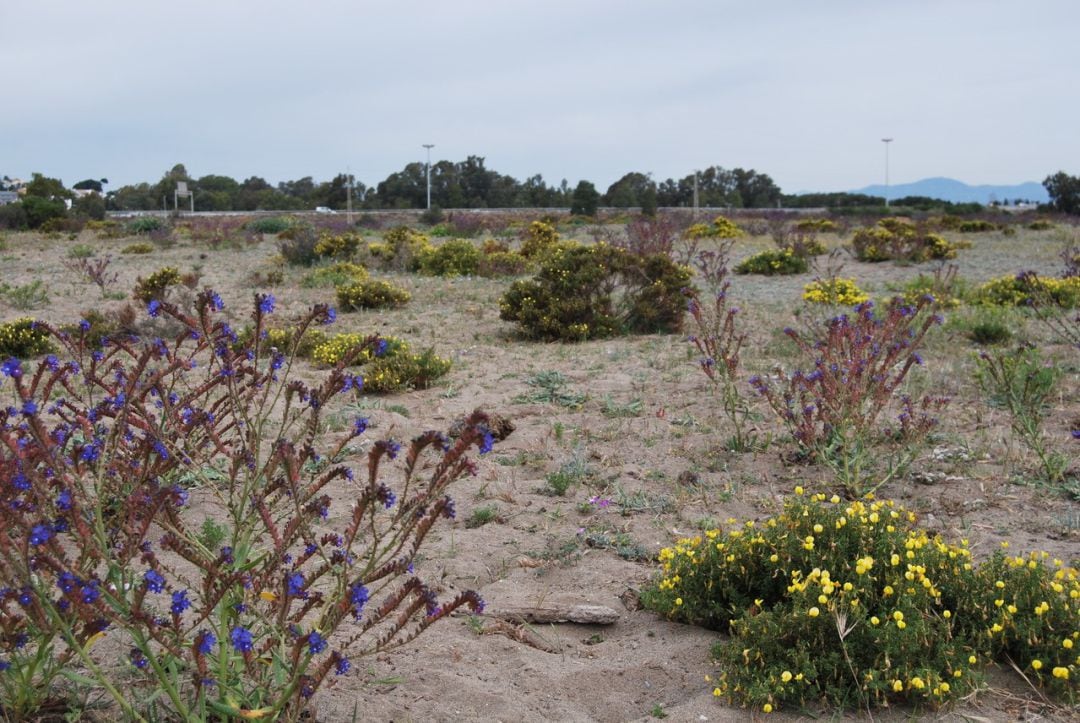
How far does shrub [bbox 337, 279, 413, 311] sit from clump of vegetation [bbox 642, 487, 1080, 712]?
8.12 m

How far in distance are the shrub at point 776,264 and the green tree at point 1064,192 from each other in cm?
3311

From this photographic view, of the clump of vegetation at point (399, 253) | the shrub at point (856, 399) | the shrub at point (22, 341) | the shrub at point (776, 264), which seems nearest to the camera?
the shrub at point (856, 399)

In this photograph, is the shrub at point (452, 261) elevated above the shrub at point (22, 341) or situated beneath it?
elevated above

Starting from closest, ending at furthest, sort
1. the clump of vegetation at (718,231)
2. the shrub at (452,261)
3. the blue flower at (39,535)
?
the blue flower at (39,535) → the shrub at (452,261) → the clump of vegetation at (718,231)

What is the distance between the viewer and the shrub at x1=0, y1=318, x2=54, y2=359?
25.3 ft

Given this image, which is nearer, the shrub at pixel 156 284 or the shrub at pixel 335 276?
the shrub at pixel 156 284

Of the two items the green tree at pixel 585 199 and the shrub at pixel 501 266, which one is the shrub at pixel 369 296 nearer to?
the shrub at pixel 501 266

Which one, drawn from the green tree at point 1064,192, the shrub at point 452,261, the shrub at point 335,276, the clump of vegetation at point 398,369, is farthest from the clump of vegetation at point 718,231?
the green tree at point 1064,192

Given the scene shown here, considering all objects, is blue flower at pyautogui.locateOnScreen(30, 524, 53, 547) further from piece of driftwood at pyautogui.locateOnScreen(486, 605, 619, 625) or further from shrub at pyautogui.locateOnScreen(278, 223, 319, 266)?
shrub at pyautogui.locateOnScreen(278, 223, 319, 266)

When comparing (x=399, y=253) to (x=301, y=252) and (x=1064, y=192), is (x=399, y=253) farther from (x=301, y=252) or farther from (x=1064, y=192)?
(x=1064, y=192)

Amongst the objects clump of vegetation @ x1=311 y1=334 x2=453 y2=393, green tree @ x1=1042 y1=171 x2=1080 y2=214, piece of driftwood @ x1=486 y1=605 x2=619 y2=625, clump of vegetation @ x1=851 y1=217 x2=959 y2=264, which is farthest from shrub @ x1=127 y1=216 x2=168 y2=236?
green tree @ x1=1042 y1=171 x2=1080 y2=214

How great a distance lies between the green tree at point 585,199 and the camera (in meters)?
41.1

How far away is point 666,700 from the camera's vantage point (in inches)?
107

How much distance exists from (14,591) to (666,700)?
184cm
